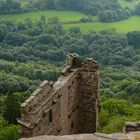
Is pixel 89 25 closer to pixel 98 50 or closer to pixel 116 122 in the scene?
pixel 98 50

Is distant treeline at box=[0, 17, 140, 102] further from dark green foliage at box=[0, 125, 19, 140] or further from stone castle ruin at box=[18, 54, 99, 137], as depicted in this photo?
stone castle ruin at box=[18, 54, 99, 137]

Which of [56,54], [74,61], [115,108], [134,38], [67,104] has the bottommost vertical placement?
[56,54]

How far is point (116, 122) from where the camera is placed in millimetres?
44031

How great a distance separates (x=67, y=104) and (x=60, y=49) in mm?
107788

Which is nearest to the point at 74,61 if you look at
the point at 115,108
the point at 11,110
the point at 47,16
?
the point at 115,108

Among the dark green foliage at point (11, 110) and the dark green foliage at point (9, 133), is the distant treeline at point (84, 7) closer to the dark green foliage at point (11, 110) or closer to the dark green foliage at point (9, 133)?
the dark green foliage at point (11, 110)

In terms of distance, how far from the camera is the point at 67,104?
27.2m

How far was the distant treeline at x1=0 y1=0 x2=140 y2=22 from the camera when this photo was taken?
173 meters

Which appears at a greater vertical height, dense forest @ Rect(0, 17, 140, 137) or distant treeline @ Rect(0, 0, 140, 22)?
distant treeline @ Rect(0, 0, 140, 22)

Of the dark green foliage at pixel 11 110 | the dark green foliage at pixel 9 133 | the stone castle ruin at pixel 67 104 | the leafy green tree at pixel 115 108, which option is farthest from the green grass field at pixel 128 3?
the stone castle ruin at pixel 67 104

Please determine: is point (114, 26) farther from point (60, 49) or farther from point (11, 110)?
point (11, 110)

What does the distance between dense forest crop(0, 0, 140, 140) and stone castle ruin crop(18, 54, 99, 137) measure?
137ft

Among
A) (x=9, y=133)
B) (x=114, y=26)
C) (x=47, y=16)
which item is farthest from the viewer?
(x=47, y=16)

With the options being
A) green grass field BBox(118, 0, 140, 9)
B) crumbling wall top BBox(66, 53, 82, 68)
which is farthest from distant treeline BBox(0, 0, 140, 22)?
crumbling wall top BBox(66, 53, 82, 68)
